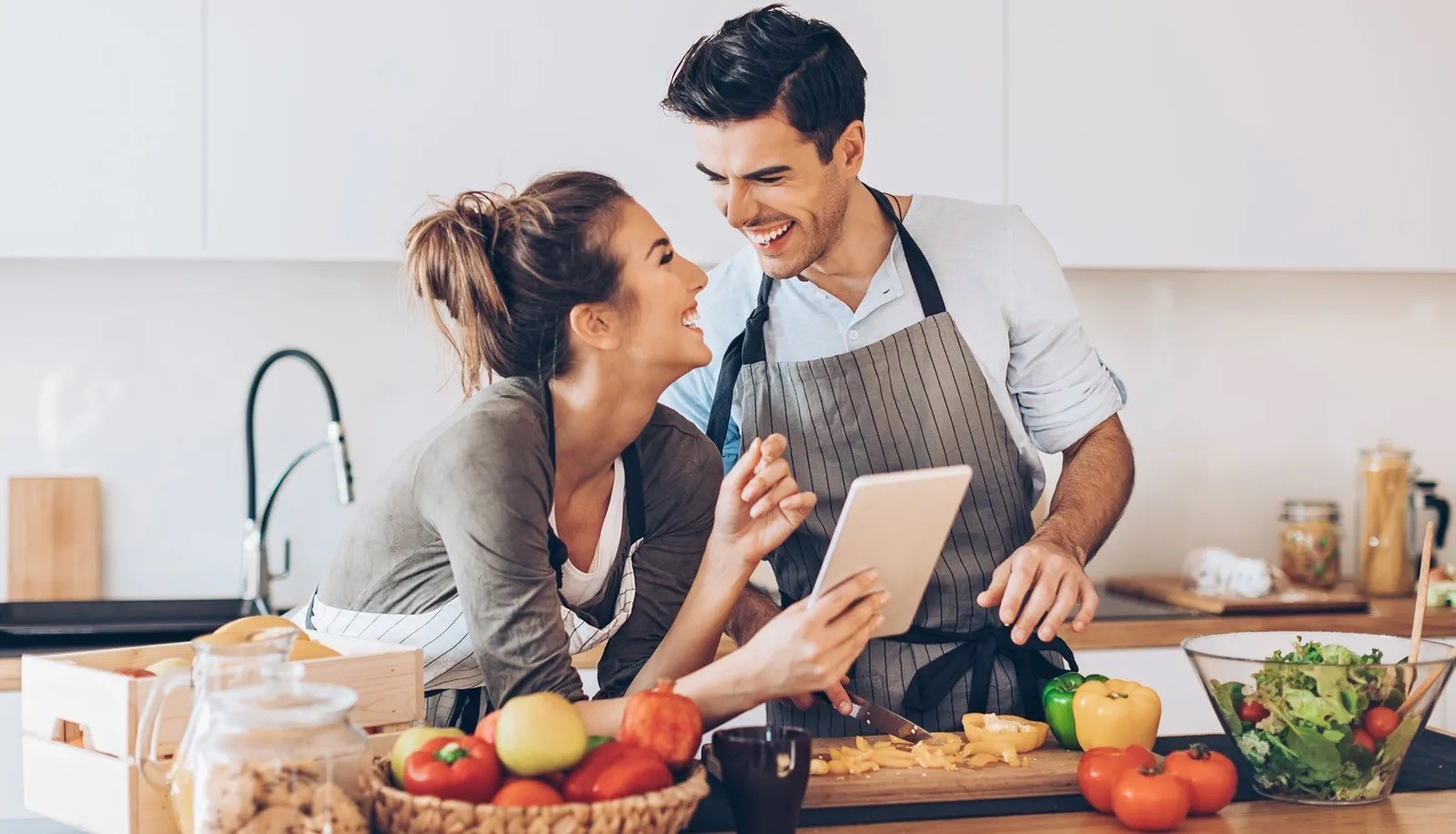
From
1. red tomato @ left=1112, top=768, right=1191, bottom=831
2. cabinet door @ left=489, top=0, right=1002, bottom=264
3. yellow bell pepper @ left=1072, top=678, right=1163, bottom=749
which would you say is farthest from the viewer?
cabinet door @ left=489, top=0, right=1002, bottom=264

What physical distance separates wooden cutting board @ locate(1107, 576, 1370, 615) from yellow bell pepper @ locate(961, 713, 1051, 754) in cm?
141

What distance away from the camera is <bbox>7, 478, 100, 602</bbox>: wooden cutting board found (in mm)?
2971

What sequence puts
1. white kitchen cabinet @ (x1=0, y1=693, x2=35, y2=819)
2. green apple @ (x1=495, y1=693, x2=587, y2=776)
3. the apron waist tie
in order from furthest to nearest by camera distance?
white kitchen cabinet @ (x1=0, y1=693, x2=35, y2=819) → the apron waist tie → green apple @ (x1=495, y1=693, x2=587, y2=776)

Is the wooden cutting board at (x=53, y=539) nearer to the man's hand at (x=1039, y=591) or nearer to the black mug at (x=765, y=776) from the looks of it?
the man's hand at (x=1039, y=591)

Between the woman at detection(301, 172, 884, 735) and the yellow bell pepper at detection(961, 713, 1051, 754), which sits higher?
the woman at detection(301, 172, 884, 735)

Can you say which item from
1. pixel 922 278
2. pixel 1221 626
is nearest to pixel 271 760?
pixel 922 278

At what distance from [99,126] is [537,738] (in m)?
2.00

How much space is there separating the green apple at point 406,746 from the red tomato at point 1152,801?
610 millimetres

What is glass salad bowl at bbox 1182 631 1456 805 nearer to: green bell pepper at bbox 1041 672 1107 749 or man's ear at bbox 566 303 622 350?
green bell pepper at bbox 1041 672 1107 749

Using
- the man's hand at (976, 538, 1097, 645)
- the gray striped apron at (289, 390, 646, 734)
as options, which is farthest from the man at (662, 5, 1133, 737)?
the gray striped apron at (289, 390, 646, 734)

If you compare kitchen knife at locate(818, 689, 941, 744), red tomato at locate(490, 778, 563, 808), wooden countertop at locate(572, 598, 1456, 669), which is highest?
red tomato at locate(490, 778, 563, 808)

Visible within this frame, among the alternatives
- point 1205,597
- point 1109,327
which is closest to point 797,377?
point 1205,597

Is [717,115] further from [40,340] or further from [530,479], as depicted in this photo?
[40,340]

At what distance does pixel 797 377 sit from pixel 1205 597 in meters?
1.27
